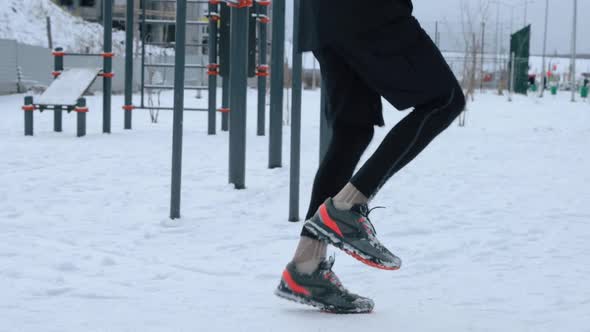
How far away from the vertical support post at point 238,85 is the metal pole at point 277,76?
0.80 ft

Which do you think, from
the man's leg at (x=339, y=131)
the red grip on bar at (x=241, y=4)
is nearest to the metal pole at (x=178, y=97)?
the red grip on bar at (x=241, y=4)

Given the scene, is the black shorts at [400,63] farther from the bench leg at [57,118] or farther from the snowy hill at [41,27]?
the snowy hill at [41,27]

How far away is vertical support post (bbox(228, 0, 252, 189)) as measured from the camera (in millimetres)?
3910

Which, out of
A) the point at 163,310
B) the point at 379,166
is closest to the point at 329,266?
the point at 379,166

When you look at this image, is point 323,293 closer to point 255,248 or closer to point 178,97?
point 255,248

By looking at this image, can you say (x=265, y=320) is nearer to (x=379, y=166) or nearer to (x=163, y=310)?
(x=163, y=310)

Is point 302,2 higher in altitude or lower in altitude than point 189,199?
higher

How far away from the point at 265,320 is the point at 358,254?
265 millimetres

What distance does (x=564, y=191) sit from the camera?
14.0 feet

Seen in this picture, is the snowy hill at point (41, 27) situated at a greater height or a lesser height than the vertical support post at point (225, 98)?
greater

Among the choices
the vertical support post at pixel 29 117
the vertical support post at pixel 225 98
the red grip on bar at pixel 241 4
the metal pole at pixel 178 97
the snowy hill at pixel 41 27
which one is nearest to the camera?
the metal pole at pixel 178 97

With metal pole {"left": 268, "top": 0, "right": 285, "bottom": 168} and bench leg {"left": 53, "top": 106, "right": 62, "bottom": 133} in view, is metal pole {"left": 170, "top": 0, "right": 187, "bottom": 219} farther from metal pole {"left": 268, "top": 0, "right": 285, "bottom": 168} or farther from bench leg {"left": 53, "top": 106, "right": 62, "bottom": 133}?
bench leg {"left": 53, "top": 106, "right": 62, "bottom": 133}

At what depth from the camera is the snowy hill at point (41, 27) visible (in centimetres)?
3136

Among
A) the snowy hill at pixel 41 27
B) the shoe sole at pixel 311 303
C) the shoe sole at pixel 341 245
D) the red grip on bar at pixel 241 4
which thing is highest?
the snowy hill at pixel 41 27
